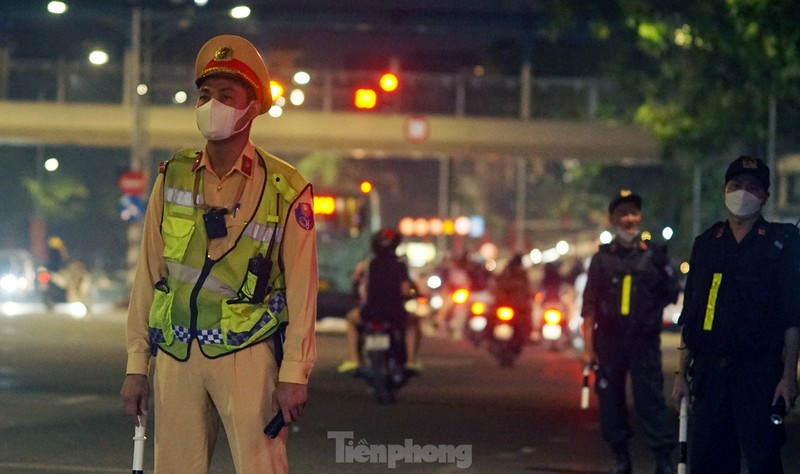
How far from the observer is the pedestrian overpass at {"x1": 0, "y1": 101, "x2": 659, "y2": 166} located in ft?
134

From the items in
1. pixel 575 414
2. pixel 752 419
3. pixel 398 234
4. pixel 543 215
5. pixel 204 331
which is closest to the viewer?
pixel 204 331

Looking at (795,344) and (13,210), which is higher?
(13,210)

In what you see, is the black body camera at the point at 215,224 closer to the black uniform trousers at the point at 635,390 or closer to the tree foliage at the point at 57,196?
the black uniform trousers at the point at 635,390

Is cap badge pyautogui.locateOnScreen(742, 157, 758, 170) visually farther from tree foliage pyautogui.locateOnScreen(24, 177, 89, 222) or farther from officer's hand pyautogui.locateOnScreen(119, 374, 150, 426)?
tree foliage pyautogui.locateOnScreen(24, 177, 89, 222)

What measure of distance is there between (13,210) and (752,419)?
6797cm

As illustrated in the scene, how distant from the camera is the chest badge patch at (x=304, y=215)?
5.61 metres

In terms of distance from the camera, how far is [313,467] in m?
11.0

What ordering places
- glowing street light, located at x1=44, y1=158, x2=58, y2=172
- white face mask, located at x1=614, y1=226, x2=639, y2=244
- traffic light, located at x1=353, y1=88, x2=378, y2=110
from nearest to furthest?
1. white face mask, located at x1=614, y1=226, x2=639, y2=244
2. traffic light, located at x1=353, y1=88, x2=378, y2=110
3. glowing street light, located at x1=44, y1=158, x2=58, y2=172

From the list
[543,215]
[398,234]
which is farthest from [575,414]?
[543,215]

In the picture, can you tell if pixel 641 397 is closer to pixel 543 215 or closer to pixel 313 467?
pixel 313 467

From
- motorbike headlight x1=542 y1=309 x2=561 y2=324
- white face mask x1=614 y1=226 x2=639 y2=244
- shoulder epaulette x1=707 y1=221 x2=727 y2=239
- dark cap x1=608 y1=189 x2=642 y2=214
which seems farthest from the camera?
motorbike headlight x1=542 y1=309 x2=561 y2=324

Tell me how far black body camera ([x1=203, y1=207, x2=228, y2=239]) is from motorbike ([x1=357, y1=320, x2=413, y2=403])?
1120cm

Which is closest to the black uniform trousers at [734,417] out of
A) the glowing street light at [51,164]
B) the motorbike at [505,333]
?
the motorbike at [505,333]

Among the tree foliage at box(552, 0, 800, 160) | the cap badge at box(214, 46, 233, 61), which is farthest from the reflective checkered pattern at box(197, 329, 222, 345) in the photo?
the tree foliage at box(552, 0, 800, 160)
